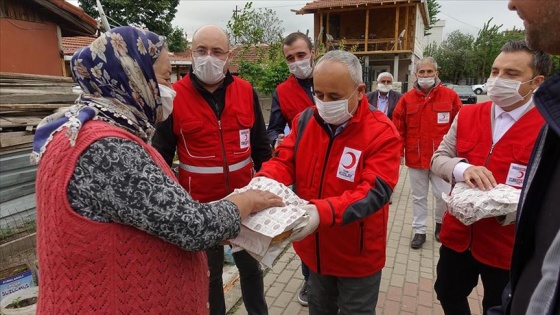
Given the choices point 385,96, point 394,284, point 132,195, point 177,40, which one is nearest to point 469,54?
point 177,40

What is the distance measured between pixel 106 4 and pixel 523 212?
97.6 feet

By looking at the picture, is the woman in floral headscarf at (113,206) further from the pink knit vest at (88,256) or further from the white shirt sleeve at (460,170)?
the white shirt sleeve at (460,170)

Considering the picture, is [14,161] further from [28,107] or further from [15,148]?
[28,107]

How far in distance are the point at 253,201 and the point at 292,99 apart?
2.07 meters

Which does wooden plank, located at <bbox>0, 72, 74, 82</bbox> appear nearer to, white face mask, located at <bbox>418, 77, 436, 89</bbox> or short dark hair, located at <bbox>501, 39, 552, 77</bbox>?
white face mask, located at <bbox>418, 77, 436, 89</bbox>

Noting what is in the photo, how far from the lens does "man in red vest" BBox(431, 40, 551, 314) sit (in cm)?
210

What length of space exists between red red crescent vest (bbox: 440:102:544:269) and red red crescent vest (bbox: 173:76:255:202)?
1.51 m

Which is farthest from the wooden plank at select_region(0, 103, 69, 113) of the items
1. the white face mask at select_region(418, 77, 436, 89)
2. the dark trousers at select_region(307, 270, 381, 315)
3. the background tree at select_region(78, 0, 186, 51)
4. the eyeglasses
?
the background tree at select_region(78, 0, 186, 51)

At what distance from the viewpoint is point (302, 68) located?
3.50 meters

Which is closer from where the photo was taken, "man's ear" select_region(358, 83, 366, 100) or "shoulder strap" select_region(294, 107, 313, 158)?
"man's ear" select_region(358, 83, 366, 100)

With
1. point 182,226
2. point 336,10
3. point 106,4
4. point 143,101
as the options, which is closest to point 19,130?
point 143,101

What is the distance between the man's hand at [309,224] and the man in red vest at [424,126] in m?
3.19

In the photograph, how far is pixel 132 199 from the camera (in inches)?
47.6

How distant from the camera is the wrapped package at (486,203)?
188 cm
